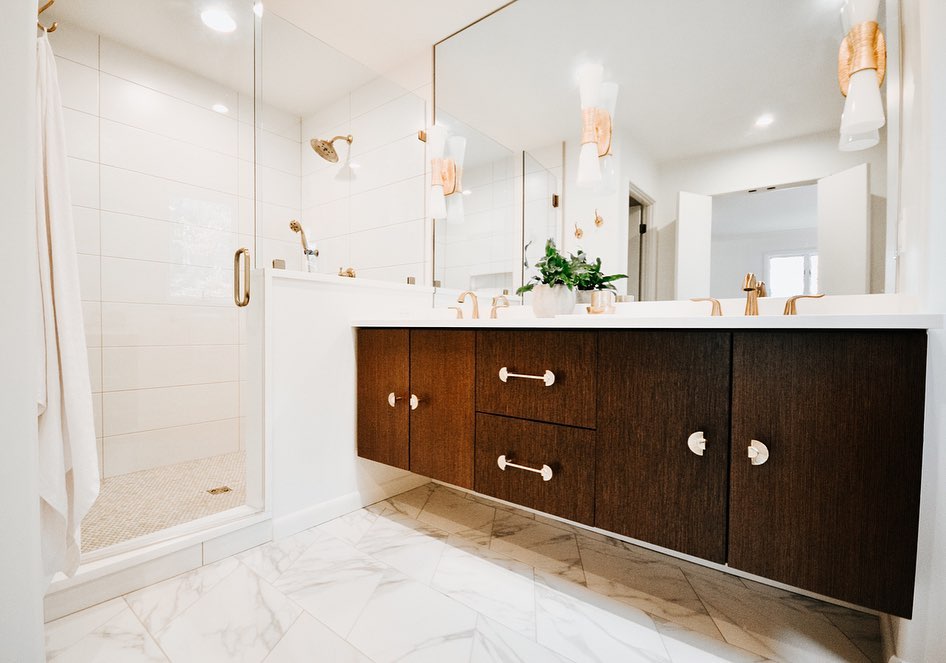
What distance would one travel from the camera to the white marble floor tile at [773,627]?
99cm

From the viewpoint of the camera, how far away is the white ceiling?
1.22 m

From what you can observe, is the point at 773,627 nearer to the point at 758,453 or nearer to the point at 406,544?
the point at 758,453

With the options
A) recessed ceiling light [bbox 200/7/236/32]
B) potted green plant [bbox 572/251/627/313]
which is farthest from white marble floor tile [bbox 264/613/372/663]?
recessed ceiling light [bbox 200/7/236/32]

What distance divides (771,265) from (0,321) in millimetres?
1746

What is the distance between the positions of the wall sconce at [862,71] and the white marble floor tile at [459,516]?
1666 mm

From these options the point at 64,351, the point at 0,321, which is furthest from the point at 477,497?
the point at 0,321

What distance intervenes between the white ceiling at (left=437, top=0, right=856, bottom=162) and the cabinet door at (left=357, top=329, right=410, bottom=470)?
1030mm

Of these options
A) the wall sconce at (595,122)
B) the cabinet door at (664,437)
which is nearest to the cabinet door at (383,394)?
the cabinet door at (664,437)

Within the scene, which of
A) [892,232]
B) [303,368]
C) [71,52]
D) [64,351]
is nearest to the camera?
[64,351]

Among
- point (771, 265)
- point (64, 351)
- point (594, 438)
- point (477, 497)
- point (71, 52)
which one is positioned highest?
point (71, 52)

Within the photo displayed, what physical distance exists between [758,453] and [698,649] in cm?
50

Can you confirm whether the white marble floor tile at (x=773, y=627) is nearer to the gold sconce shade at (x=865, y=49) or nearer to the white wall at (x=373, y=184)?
the gold sconce shade at (x=865, y=49)

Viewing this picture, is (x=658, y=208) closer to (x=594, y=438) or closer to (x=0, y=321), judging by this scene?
(x=594, y=438)

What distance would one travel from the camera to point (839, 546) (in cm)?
82
